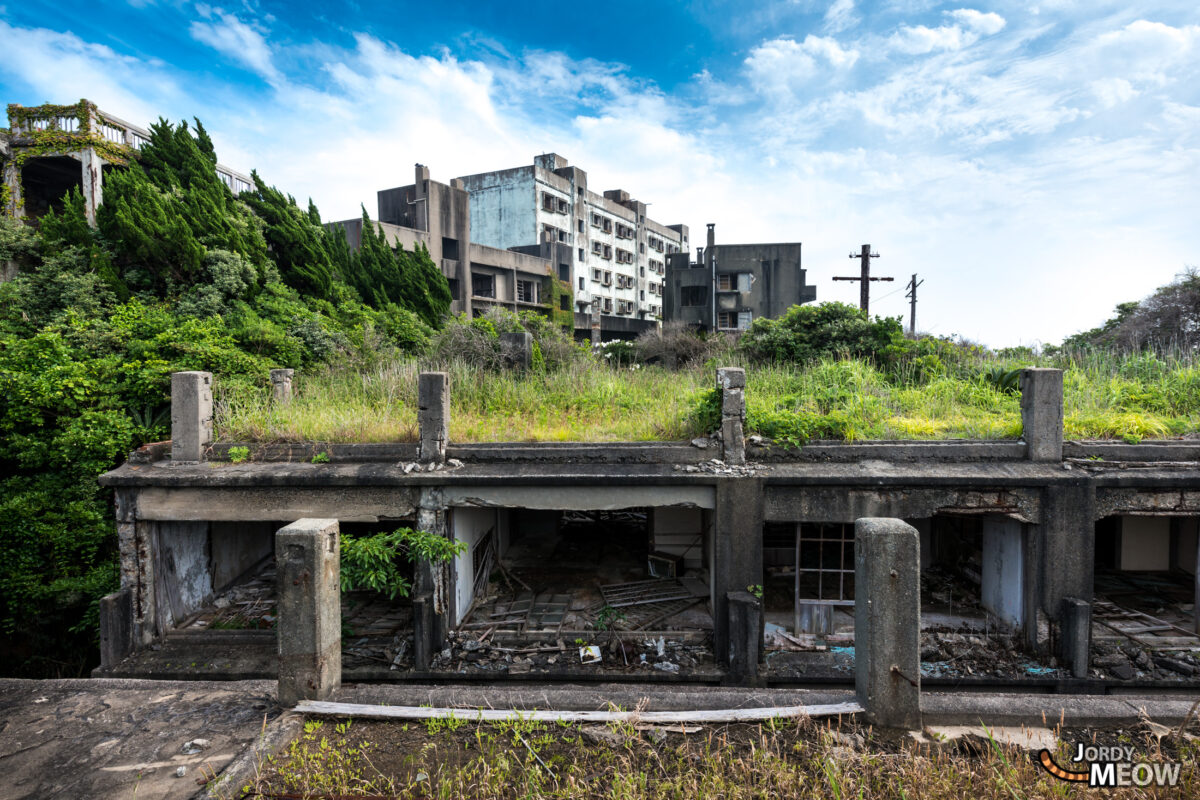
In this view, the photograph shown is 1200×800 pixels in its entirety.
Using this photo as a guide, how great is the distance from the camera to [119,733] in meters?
4.12

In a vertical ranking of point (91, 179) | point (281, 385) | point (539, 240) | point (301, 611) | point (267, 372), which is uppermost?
point (539, 240)

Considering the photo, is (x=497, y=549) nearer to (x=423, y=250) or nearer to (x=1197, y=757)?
(x=1197, y=757)

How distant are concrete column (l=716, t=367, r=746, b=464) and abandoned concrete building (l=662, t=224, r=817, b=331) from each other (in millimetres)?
23755

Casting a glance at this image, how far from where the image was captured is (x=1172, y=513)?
25.9 feet

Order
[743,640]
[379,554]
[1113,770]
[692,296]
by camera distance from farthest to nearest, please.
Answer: [692,296] → [743,640] → [379,554] → [1113,770]

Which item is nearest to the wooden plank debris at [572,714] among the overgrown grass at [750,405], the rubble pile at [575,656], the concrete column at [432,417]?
the rubble pile at [575,656]

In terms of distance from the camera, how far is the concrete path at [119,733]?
11.9 feet

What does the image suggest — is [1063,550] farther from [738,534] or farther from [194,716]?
[194,716]

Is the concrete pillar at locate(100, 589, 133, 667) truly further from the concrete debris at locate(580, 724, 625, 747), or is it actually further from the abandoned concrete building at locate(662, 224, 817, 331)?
the abandoned concrete building at locate(662, 224, 817, 331)

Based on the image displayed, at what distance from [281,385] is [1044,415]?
12.6 metres

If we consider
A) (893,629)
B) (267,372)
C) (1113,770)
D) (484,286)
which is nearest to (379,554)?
(893,629)

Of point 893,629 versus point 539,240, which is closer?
point 893,629

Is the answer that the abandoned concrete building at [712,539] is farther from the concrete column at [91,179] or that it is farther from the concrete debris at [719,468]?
the concrete column at [91,179]

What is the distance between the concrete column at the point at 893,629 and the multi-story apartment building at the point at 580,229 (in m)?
29.9
